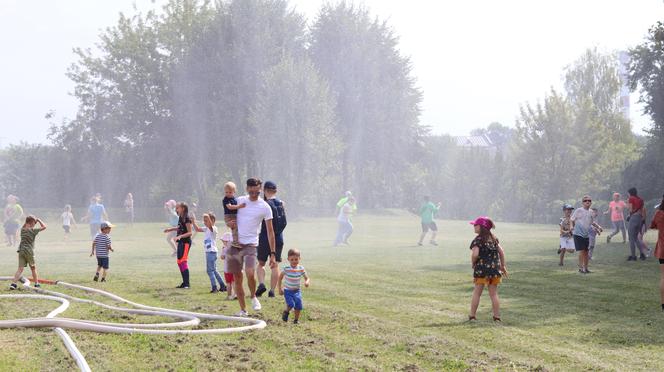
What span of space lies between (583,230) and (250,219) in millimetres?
10322

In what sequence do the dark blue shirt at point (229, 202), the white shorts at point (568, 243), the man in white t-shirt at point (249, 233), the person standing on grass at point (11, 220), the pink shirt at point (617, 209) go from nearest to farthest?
the man in white t-shirt at point (249, 233), the dark blue shirt at point (229, 202), the white shorts at point (568, 243), the pink shirt at point (617, 209), the person standing on grass at point (11, 220)

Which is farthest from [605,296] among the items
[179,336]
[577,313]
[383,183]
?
[383,183]

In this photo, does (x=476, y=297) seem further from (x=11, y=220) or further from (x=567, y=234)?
(x=11, y=220)

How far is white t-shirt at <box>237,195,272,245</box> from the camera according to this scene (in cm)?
1345

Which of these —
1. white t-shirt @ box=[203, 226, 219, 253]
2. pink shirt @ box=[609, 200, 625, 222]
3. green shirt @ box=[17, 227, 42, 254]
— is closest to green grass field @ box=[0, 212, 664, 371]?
white t-shirt @ box=[203, 226, 219, 253]

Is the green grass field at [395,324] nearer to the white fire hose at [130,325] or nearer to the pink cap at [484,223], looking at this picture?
the white fire hose at [130,325]

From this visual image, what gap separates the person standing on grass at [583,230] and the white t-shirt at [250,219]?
10059 mm

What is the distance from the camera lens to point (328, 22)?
76438 mm

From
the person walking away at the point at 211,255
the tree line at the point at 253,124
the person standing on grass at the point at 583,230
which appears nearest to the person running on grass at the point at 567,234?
the person standing on grass at the point at 583,230

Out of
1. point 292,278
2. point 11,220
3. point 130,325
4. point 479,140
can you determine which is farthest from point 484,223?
point 479,140

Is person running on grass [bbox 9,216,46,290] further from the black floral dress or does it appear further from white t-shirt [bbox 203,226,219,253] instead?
the black floral dress

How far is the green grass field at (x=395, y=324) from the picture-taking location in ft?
31.6

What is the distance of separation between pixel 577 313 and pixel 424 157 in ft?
233

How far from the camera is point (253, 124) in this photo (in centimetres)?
6400
